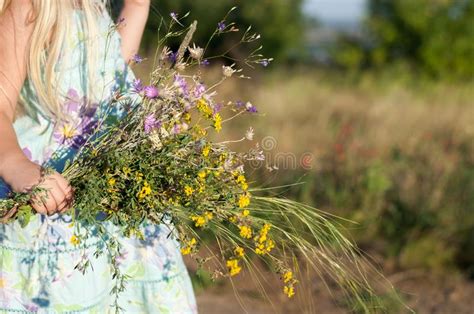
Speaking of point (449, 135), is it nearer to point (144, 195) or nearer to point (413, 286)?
point (413, 286)

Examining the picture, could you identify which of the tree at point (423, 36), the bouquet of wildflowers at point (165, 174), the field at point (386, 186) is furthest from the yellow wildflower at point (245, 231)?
the tree at point (423, 36)

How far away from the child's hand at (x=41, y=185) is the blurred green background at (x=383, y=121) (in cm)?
65

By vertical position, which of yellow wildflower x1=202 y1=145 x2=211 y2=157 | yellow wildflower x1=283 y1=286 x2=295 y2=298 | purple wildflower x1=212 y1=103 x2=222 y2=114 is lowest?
yellow wildflower x1=283 y1=286 x2=295 y2=298

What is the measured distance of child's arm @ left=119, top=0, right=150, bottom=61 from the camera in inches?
91.1

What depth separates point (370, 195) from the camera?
4.86 m

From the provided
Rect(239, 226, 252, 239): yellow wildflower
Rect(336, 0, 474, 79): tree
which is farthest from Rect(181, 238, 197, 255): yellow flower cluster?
Rect(336, 0, 474, 79): tree

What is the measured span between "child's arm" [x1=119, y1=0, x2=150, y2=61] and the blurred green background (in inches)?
5.3

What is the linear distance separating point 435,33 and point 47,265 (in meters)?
8.76

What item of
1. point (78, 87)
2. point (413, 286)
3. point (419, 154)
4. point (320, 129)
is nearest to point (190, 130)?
point (78, 87)

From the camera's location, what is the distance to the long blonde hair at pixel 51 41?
6.58 feet

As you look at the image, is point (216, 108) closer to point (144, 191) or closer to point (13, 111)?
point (144, 191)

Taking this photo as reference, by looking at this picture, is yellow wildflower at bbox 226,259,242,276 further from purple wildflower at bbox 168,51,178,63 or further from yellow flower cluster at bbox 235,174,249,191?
purple wildflower at bbox 168,51,178,63

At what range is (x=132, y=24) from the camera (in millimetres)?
2342

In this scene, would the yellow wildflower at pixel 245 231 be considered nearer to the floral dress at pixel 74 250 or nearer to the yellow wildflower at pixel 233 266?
the yellow wildflower at pixel 233 266
